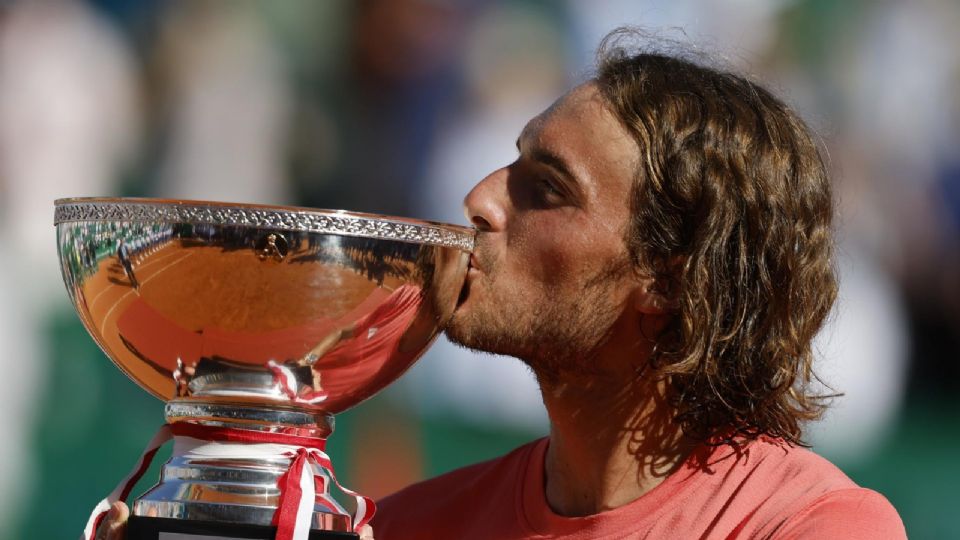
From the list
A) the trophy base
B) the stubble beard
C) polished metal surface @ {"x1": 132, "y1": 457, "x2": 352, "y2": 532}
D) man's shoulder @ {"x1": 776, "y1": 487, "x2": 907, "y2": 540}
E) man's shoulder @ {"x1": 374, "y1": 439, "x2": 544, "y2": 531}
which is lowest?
man's shoulder @ {"x1": 374, "y1": 439, "x2": 544, "y2": 531}

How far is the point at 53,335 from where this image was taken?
5395 mm

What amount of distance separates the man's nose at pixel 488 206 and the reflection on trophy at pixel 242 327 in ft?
1.56

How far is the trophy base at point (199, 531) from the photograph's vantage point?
1946 millimetres

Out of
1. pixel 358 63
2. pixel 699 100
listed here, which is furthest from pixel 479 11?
pixel 699 100

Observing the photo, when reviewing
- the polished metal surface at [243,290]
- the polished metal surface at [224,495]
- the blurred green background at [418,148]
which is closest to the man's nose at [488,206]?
the polished metal surface at [243,290]

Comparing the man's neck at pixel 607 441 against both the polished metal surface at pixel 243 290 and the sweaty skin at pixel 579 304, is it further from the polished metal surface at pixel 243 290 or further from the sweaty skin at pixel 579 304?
the polished metal surface at pixel 243 290

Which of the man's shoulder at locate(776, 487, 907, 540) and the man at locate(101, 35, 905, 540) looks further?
the man at locate(101, 35, 905, 540)

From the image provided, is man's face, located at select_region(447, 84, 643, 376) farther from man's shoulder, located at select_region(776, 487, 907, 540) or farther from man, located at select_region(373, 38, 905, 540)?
man's shoulder, located at select_region(776, 487, 907, 540)

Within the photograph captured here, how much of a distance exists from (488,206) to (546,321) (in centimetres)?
25

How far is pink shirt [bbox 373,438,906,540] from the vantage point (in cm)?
228

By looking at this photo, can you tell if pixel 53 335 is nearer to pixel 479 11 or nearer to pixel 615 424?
pixel 479 11

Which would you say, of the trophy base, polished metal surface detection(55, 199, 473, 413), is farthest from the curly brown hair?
the trophy base

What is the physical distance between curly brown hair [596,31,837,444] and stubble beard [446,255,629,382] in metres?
0.11

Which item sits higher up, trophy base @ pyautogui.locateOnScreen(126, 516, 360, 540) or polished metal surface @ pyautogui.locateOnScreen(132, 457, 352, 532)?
polished metal surface @ pyautogui.locateOnScreen(132, 457, 352, 532)
